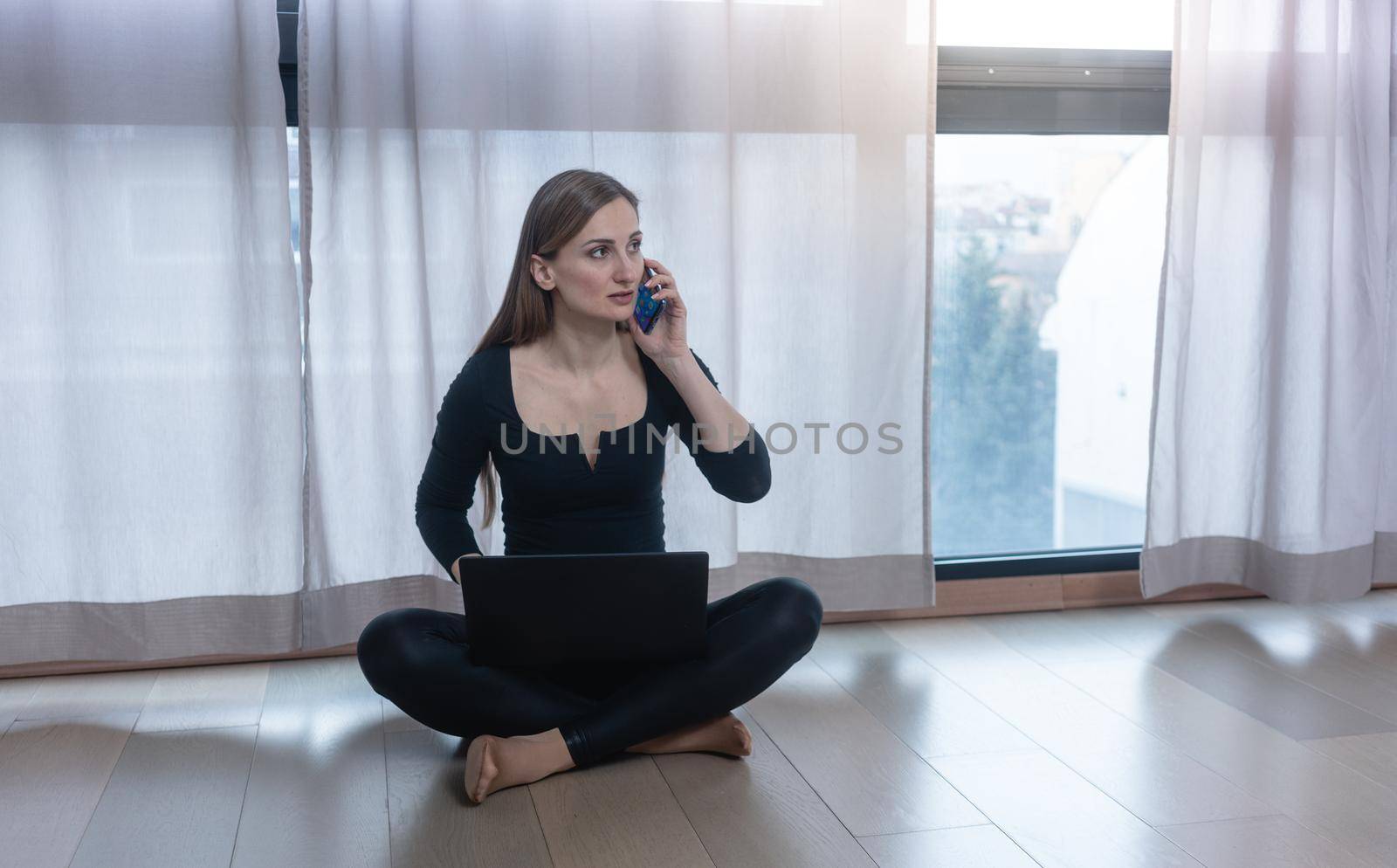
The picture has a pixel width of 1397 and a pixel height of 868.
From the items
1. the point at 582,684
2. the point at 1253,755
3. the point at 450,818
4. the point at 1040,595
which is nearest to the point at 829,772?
the point at 582,684

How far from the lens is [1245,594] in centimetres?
284

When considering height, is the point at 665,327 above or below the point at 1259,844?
above

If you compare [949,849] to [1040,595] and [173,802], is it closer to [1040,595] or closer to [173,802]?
→ [173,802]

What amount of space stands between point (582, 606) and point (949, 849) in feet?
1.98

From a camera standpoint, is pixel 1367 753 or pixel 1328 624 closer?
pixel 1367 753

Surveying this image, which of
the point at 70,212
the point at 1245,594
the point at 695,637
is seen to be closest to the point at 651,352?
the point at 695,637

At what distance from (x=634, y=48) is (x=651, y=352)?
2.36ft

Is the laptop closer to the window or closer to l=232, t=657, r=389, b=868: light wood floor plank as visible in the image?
l=232, t=657, r=389, b=868: light wood floor plank

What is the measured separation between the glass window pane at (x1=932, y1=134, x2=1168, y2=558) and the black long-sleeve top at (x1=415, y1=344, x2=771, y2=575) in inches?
36.3

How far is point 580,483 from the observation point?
76.5 inches

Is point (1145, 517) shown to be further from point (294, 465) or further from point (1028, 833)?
point (294, 465)

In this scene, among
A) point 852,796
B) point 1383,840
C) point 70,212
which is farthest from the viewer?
point 70,212

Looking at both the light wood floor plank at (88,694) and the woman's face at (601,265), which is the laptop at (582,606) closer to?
the woman's face at (601,265)

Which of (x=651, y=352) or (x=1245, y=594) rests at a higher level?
(x=651, y=352)
